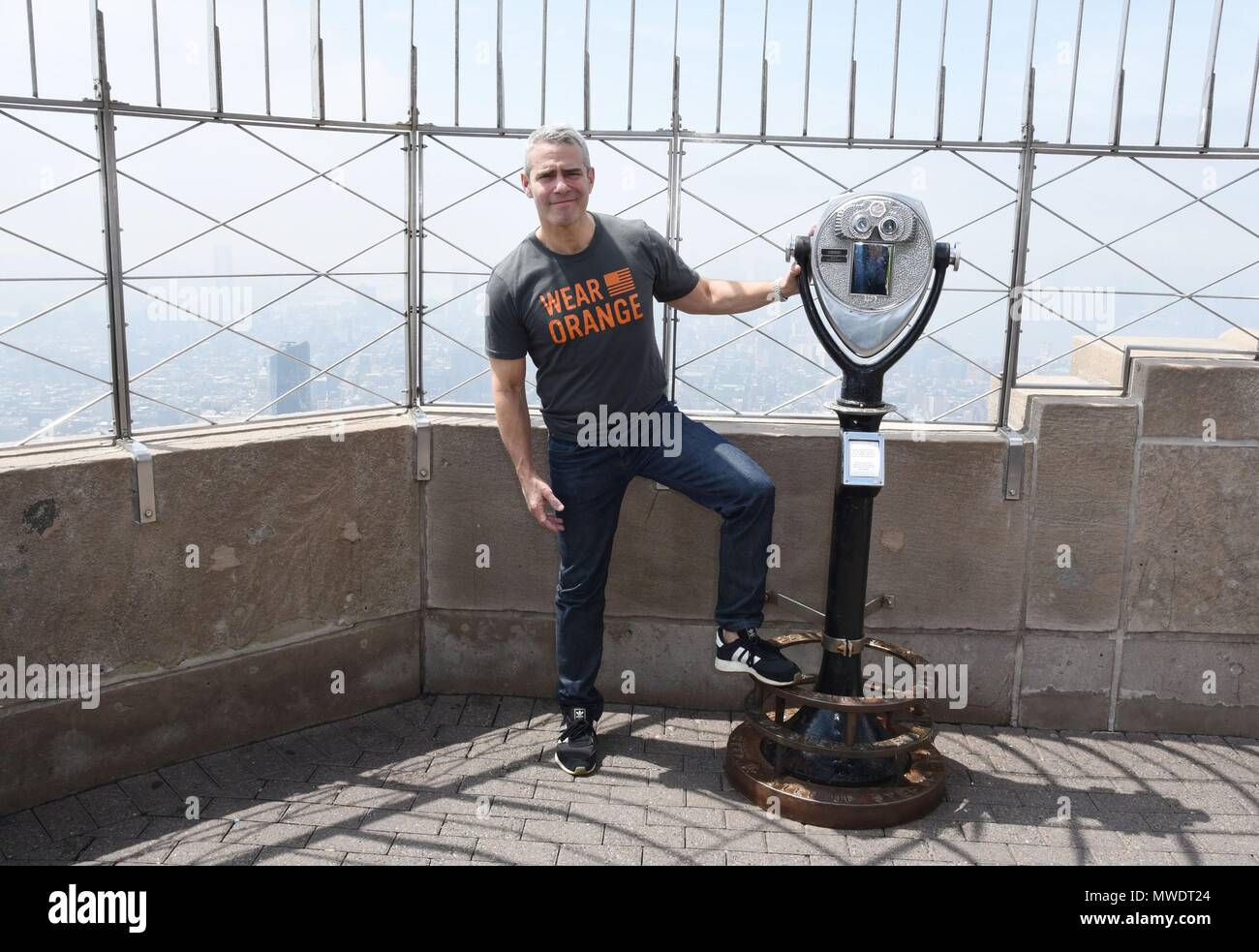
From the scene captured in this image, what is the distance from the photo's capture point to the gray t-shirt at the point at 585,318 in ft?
12.6

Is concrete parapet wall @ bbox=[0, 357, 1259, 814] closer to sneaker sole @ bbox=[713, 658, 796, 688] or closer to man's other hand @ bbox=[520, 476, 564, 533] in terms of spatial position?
man's other hand @ bbox=[520, 476, 564, 533]

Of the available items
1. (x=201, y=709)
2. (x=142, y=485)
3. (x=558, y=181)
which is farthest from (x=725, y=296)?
(x=201, y=709)

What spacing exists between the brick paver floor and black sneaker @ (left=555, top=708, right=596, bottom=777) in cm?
5

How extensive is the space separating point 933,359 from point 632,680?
178 cm

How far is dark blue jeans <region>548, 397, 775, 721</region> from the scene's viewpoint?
3.91 m

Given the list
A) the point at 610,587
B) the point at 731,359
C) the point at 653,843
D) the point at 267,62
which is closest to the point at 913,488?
the point at 731,359

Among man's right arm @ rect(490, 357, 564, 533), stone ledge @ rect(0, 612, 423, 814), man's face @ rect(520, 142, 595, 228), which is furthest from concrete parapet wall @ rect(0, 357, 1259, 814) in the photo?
man's face @ rect(520, 142, 595, 228)

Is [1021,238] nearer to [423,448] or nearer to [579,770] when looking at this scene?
[423,448]

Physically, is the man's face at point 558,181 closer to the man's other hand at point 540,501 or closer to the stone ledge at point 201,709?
the man's other hand at point 540,501

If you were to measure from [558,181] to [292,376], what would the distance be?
4.86 ft

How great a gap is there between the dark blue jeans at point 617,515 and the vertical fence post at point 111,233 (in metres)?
1.51

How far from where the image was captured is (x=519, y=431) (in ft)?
13.3

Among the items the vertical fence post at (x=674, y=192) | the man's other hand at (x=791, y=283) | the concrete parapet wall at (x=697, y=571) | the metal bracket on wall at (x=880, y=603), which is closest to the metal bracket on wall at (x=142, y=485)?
the concrete parapet wall at (x=697, y=571)

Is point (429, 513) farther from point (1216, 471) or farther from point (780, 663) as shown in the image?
point (1216, 471)
